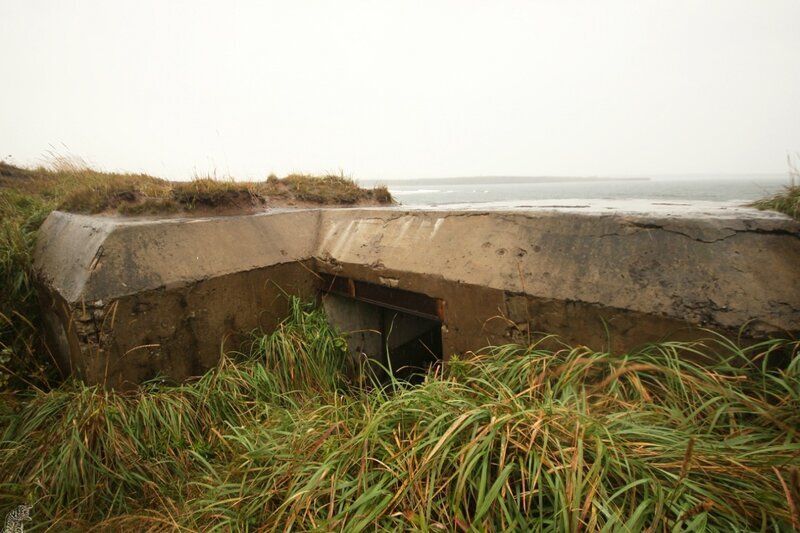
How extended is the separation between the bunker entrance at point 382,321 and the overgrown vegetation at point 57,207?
1.50 meters

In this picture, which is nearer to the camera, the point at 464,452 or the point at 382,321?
the point at 464,452

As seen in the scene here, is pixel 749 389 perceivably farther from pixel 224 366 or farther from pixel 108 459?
pixel 108 459

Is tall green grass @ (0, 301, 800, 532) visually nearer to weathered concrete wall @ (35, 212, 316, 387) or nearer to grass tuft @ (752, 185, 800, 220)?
weathered concrete wall @ (35, 212, 316, 387)

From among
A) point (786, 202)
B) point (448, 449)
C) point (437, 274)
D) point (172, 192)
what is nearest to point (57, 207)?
point (172, 192)

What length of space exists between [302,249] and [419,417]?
2308 mm

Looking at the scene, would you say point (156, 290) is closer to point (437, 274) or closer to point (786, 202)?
point (437, 274)

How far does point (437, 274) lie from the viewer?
8.88 feet

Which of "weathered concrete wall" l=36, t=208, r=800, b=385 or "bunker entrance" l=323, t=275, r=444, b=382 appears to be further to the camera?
"bunker entrance" l=323, t=275, r=444, b=382

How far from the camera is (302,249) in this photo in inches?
142

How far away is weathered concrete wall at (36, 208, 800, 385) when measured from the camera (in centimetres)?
182

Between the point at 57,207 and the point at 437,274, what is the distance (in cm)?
422

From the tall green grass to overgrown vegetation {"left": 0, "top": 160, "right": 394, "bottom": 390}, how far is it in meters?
0.75

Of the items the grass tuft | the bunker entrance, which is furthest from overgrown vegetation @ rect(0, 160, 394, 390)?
the grass tuft

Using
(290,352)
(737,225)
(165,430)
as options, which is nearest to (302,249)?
(290,352)
